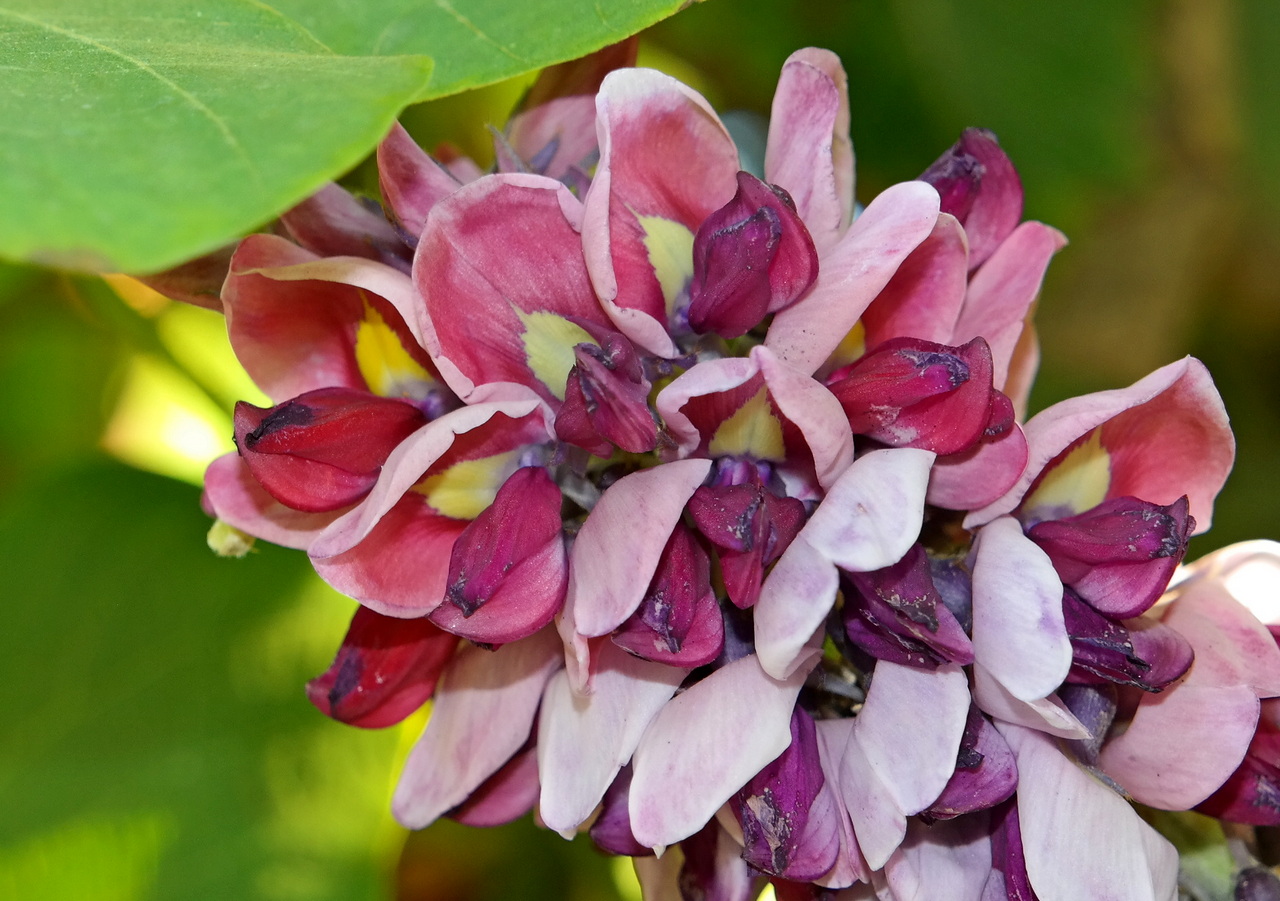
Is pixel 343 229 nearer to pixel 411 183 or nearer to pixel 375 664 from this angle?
pixel 411 183

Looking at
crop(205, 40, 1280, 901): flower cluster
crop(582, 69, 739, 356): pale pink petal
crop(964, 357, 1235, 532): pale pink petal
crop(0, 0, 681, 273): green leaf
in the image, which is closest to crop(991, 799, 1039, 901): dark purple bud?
crop(205, 40, 1280, 901): flower cluster

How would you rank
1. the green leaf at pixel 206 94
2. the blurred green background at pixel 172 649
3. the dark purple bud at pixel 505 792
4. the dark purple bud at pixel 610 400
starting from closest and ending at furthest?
the green leaf at pixel 206 94 → the dark purple bud at pixel 610 400 → the dark purple bud at pixel 505 792 → the blurred green background at pixel 172 649

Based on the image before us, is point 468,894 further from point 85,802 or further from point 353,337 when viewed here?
point 353,337

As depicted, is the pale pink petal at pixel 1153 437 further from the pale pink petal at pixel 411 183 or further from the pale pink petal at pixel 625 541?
the pale pink petal at pixel 411 183

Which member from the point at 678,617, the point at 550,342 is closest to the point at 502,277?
the point at 550,342

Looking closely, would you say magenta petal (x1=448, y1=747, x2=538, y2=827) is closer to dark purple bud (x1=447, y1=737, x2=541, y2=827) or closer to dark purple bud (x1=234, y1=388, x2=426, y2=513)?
dark purple bud (x1=447, y1=737, x2=541, y2=827)

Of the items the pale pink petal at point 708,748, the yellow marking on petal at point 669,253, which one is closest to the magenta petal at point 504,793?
the pale pink petal at point 708,748

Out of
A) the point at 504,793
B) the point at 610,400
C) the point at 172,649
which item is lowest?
the point at 172,649
